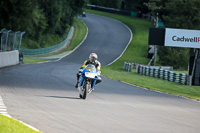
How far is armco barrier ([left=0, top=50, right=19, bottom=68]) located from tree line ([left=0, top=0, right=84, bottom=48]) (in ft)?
50.1

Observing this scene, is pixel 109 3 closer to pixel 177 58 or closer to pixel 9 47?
pixel 177 58

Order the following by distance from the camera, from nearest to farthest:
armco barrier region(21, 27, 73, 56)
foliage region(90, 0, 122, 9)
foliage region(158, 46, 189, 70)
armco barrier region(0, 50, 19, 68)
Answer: armco barrier region(0, 50, 19, 68)
foliage region(158, 46, 189, 70)
armco barrier region(21, 27, 73, 56)
foliage region(90, 0, 122, 9)

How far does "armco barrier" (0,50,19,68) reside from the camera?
35094 mm

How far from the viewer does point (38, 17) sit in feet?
211

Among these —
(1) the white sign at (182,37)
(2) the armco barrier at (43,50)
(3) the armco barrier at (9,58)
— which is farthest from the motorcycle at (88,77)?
(2) the armco barrier at (43,50)

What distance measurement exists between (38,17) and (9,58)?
27590 mm

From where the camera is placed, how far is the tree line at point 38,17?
2169 inches

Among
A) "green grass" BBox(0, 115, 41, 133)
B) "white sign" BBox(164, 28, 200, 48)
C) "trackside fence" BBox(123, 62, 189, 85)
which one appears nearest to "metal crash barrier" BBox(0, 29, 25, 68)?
"trackside fence" BBox(123, 62, 189, 85)

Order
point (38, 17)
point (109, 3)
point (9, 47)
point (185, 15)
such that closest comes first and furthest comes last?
point (9, 47) → point (38, 17) → point (185, 15) → point (109, 3)

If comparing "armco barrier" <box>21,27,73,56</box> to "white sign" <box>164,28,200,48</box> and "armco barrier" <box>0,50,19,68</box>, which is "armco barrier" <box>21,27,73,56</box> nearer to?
"armco barrier" <box>0,50,19,68</box>

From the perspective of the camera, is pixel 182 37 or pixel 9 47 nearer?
pixel 182 37

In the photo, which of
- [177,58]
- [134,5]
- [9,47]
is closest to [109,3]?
[134,5]

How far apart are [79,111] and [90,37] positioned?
69.0 metres

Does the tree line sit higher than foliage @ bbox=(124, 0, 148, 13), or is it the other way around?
foliage @ bbox=(124, 0, 148, 13)
